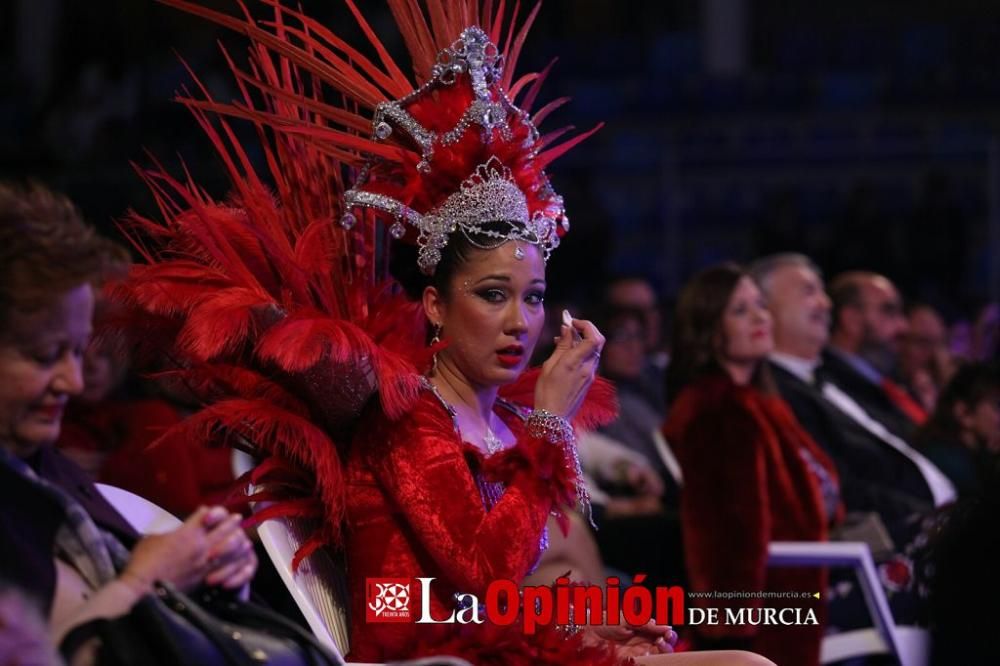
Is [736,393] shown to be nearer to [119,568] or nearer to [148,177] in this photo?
[148,177]

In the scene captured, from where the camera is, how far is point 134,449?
402cm

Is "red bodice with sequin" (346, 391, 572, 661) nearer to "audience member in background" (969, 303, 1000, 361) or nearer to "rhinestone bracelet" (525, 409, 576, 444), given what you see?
"rhinestone bracelet" (525, 409, 576, 444)

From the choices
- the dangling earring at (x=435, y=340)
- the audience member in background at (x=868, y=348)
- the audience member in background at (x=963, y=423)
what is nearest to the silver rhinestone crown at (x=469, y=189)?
the dangling earring at (x=435, y=340)

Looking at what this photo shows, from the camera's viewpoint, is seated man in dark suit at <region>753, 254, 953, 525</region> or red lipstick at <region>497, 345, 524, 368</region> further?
seated man in dark suit at <region>753, 254, 953, 525</region>

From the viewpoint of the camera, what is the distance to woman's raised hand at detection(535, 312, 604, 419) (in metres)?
2.64

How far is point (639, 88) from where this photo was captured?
31.9ft

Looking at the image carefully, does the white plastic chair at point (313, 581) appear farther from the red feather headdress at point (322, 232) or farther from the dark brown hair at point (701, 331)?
the dark brown hair at point (701, 331)

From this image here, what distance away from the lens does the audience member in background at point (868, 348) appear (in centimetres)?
605

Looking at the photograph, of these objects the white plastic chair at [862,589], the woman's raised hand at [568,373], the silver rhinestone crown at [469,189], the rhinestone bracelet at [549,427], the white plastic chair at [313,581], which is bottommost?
the white plastic chair at [862,589]

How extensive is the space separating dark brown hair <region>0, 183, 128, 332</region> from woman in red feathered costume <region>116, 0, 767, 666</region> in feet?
1.70

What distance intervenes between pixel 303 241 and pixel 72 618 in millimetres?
1032

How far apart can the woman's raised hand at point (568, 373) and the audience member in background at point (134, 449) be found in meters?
1.34

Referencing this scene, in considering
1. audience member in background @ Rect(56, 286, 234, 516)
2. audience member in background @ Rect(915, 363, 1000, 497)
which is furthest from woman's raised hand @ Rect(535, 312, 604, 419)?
audience member in background @ Rect(915, 363, 1000, 497)

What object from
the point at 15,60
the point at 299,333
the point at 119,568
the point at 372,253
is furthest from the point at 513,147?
the point at 15,60
